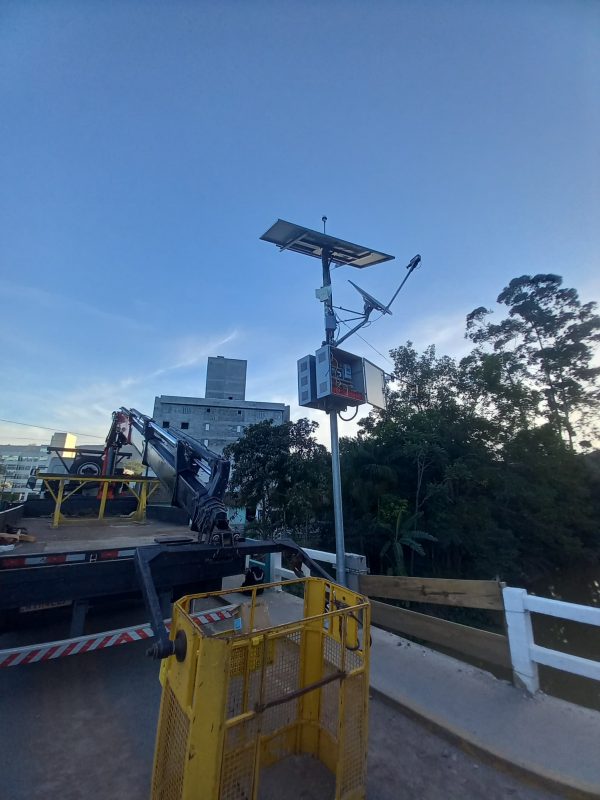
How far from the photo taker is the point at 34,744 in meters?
2.82

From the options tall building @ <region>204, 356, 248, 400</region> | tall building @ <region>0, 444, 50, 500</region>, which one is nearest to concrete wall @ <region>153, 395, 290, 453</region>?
tall building @ <region>204, 356, 248, 400</region>

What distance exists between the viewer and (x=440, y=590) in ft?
14.4

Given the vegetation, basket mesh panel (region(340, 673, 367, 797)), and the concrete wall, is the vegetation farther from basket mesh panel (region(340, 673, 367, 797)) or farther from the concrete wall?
the concrete wall

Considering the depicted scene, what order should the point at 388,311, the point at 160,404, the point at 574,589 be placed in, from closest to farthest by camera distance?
1. the point at 388,311
2. the point at 574,589
3. the point at 160,404

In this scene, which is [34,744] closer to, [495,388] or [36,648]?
[36,648]

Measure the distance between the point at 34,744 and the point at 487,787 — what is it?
347 cm

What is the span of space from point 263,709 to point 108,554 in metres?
2.60

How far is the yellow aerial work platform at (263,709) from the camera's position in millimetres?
1879

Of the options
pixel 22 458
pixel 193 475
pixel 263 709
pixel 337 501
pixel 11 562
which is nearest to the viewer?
pixel 263 709

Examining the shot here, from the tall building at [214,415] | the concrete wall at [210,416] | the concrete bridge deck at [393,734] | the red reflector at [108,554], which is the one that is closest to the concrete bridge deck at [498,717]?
the concrete bridge deck at [393,734]

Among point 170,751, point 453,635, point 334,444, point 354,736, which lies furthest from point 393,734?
point 334,444

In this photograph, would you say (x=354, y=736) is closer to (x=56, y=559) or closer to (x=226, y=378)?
(x=56, y=559)

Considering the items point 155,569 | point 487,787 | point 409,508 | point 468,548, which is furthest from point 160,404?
point 487,787

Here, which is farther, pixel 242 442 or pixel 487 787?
pixel 242 442
